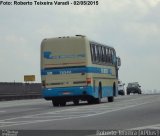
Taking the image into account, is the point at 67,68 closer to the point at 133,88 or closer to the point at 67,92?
the point at 67,92

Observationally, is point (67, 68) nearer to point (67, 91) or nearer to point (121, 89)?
point (67, 91)

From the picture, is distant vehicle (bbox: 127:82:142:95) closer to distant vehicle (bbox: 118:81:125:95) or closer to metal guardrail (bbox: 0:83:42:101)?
distant vehicle (bbox: 118:81:125:95)

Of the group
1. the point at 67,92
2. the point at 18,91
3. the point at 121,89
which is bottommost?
the point at 67,92

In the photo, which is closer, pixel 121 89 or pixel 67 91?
pixel 67 91

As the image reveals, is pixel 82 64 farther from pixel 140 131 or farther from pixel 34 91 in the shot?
pixel 34 91

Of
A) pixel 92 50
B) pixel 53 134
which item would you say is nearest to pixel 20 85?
pixel 92 50

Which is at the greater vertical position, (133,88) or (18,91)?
(133,88)

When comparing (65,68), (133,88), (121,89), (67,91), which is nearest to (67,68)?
(65,68)

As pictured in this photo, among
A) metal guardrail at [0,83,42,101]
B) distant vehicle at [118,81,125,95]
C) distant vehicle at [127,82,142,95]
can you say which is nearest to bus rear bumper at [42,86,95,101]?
metal guardrail at [0,83,42,101]

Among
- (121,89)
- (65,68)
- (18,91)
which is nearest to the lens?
(65,68)

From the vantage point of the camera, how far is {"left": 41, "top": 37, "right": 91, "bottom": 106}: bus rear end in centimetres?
3584

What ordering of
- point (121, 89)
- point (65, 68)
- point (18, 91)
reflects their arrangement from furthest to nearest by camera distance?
point (121, 89)
point (18, 91)
point (65, 68)

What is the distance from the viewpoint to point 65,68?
35.9 m

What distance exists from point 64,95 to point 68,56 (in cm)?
211
